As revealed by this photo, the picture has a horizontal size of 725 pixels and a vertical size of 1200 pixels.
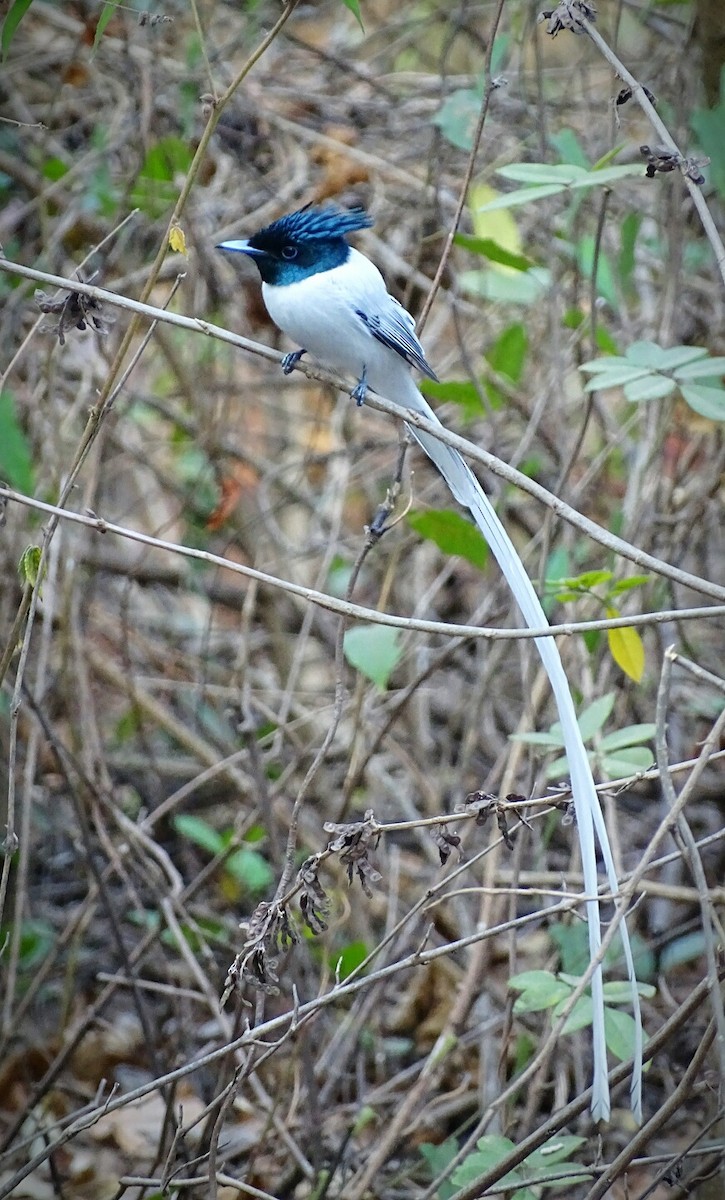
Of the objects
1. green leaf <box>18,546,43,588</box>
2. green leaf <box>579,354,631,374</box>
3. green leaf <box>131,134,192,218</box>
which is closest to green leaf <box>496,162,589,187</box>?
green leaf <box>579,354,631,374</box>

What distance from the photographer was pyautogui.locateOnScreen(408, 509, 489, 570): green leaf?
6.97 ft

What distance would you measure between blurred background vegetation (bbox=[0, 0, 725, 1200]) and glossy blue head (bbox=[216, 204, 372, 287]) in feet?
0.95

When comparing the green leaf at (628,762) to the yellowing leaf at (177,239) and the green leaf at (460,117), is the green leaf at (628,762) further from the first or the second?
the green leaf at (460,117)

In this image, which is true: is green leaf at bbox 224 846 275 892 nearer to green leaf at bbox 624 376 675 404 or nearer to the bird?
the bird

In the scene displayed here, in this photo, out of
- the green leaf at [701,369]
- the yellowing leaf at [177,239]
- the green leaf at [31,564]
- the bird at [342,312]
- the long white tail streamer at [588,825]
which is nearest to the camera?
the long white tail streamer at [588,825]

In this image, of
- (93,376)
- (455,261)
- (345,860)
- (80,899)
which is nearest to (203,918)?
(80,899)

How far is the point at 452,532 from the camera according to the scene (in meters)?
2.15

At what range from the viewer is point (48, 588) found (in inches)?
115

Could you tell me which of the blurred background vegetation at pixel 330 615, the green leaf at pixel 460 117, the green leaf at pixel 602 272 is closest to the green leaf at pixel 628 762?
the blurred background vegetation at pixel 330 615

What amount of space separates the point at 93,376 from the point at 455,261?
1.11 m

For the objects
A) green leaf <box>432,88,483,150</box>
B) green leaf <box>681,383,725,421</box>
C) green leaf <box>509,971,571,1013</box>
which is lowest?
green leaf <box>509,971,571,1013</box>

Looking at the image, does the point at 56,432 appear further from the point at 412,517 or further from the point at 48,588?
the point at 412,517

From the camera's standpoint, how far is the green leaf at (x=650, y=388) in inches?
71.5

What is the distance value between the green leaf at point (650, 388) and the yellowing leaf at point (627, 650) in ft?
1.16
